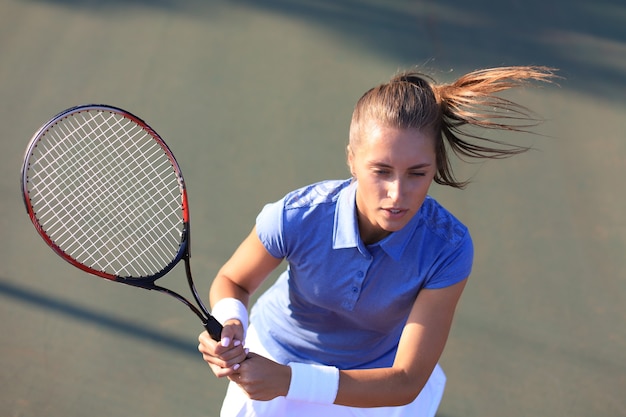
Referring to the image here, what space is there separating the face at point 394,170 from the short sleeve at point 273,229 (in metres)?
0.20

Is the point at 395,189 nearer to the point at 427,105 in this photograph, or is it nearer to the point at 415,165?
the point at 415,165

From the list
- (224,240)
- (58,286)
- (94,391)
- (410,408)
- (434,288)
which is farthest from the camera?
(224,240)

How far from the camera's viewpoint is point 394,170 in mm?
1541

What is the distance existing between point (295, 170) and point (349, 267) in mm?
1279

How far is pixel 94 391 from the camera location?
7.29 ft

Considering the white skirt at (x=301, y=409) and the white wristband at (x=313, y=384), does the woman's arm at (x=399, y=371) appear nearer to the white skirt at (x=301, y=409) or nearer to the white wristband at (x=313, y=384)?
the white wristband at (x=313, y=384)

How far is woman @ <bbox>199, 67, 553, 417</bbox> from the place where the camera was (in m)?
1.54

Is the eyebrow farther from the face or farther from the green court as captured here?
the green court

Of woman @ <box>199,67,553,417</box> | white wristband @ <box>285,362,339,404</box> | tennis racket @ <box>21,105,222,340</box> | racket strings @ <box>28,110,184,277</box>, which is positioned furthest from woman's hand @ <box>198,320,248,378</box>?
racket strings @ <box>28,110,184,277</box>

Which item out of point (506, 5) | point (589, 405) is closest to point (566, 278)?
point (589, 405)

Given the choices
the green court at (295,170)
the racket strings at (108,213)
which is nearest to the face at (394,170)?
the racket strings at (108,213)

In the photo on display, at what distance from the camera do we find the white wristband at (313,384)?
1.52m

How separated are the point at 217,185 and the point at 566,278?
125 centimetres

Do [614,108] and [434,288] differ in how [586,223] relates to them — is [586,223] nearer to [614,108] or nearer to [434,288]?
[614,108]
